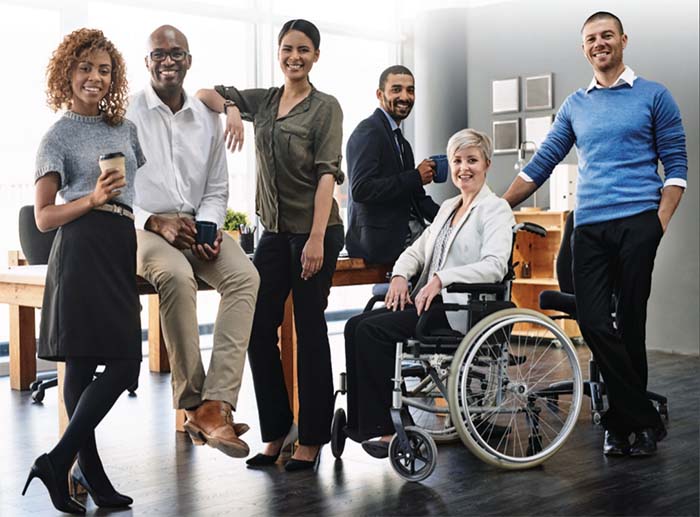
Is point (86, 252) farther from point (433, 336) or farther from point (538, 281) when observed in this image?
point (538, 281)

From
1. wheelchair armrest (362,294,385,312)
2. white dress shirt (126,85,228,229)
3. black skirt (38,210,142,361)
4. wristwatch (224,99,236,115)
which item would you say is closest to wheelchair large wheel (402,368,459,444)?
wheelchair armrest (362,294,385,312)

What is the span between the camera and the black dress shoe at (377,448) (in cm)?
349

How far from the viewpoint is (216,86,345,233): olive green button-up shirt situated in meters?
3.57

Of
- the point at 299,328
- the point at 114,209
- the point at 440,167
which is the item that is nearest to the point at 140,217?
the point at 114,209

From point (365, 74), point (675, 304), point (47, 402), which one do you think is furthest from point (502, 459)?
point (365, 74)

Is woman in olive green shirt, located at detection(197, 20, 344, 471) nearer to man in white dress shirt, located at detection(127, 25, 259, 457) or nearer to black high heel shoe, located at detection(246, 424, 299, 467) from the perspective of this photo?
black high heel shoe, located at detection(246, 424, 299, 467)

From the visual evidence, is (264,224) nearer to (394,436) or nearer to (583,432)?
(394,436)

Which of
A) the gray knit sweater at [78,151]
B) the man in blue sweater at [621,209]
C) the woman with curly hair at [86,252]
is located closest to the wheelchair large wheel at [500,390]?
the man in blue sweater at [621,209]

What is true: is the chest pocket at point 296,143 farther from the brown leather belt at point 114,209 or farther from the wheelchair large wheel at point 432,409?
the wheelchair large wheel at point 432,409

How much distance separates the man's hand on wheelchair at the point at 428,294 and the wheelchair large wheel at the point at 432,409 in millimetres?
233

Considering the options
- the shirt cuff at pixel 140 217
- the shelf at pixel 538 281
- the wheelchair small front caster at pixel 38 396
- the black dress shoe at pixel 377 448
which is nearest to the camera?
the shirt cuff at pixel 140 217

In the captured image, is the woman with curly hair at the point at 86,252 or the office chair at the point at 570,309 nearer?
the woman with curly hair at the point at 86,252

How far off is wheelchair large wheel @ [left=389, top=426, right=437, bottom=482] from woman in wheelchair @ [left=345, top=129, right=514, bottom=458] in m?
0.06

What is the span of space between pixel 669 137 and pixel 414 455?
4.83 ft
